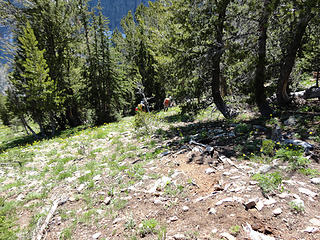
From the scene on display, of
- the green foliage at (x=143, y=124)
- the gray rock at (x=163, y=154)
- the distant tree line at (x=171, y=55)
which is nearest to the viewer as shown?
the gray rock at (x=163, y=154)

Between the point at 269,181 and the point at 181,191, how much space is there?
205cm

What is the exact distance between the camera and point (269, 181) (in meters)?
3.95

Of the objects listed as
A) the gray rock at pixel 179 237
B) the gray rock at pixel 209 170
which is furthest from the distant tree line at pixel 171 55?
the gray rock at pixel 179 237

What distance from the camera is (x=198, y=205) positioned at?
3.93 m

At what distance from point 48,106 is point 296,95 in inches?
758

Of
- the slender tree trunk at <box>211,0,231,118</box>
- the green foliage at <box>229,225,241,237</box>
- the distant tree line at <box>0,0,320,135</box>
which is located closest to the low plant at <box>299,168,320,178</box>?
the green foliage at <box>229,225,241,237</box>

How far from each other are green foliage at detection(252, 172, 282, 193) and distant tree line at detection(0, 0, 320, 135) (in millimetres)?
4770

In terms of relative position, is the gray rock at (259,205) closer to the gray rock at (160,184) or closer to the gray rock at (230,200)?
the gray rock at (230,200)

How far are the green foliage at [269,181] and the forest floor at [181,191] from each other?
0.07 ft

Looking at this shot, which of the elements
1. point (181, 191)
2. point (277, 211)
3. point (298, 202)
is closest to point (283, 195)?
point (298, 202)

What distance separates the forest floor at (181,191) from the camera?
129 inches

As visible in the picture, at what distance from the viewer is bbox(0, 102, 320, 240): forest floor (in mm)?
3281

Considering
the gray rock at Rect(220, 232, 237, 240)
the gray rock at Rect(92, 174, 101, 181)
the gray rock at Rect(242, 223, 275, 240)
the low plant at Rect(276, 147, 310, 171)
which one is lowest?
the gray rock at Rect(92, 174, 101, 181)

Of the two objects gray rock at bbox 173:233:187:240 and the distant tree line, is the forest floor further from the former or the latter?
the distant tree line
